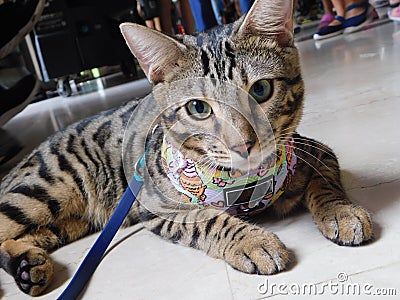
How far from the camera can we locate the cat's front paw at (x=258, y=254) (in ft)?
3.53

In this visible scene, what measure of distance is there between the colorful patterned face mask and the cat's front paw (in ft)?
0.41

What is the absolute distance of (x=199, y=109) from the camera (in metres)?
1.21

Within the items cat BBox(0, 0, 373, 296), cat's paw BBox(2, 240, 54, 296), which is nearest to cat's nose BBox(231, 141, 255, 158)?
cat BBox(0, 0, 373, 296)

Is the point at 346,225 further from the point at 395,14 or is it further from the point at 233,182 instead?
the point at 395,14

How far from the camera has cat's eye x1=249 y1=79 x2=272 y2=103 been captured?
3.91 ft

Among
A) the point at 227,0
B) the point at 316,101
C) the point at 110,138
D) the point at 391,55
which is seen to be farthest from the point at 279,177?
the point at 227,0

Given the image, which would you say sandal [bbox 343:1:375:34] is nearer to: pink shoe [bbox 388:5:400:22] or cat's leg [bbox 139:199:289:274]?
pink shoe [bbox 388:5:400:22]

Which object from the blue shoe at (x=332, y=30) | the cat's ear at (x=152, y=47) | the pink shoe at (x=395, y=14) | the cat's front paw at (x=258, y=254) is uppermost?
the cat's ear at (x=152, y=47)

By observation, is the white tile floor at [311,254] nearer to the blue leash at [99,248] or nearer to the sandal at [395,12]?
the blue leash at [99,248]

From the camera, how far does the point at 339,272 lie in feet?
3.31

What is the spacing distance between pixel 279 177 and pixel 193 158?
9.3 inches

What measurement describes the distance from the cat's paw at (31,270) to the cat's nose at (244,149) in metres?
0.60

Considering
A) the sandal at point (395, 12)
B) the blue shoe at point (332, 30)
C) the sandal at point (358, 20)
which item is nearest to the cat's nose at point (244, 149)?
the sandal at point (395, 12)

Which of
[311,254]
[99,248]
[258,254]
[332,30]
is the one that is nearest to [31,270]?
[99,248]
